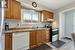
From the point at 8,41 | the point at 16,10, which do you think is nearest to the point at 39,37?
the point at 16,10

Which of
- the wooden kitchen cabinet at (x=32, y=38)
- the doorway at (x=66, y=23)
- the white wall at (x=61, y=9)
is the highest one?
the white wall at (x=61, y=9)

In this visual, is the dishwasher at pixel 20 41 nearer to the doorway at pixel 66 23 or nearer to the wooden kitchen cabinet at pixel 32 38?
the wooden kitchen cabinet at pixel 32 38

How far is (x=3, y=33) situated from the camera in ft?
13.7

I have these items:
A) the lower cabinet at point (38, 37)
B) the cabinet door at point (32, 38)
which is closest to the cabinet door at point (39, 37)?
the lower cabinet at point (38, 37)

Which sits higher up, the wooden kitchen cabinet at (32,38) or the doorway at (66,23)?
the doorway at (66,23)

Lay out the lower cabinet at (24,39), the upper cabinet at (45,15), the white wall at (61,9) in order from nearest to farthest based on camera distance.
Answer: the lower cabinet at (24,39) < the upper cabinet at (45,15) < the white wall at (61,9)

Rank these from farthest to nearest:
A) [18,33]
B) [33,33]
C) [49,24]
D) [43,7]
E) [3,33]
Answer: [49,24]
[43,7]
[33,33]
[18,33]
[3,33]

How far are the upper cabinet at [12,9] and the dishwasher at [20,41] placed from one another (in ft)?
2.70

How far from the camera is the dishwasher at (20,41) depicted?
464cm

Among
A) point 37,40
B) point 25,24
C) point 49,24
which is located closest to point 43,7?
point 49,24

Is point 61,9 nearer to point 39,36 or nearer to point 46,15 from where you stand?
point 46,15

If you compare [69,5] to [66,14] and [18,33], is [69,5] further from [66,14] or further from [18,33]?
[18,33]

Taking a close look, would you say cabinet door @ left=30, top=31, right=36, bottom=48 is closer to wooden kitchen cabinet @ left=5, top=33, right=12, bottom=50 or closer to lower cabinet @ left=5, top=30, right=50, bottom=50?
lower cabinet @ left=5, top=30, right=50, bottom=50

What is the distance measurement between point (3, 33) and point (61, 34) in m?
5.27
